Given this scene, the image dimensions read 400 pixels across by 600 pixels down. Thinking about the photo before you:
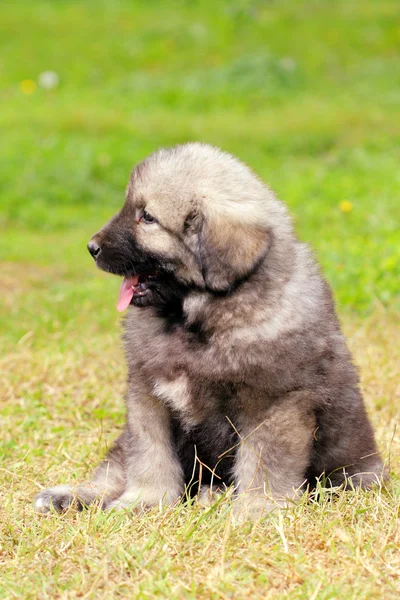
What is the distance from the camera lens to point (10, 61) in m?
17.7

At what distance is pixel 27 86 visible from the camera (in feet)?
54.3

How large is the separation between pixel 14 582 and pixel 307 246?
5.83 feet

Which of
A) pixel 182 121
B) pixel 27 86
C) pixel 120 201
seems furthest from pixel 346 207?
pixel 27 86

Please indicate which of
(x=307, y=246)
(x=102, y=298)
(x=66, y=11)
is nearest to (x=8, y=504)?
(x=307, y=246)

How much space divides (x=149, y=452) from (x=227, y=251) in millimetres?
850

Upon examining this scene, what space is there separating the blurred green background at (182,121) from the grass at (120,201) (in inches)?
1.6

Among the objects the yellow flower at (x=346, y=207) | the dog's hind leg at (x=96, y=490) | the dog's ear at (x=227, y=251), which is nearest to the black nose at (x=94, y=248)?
the dog's ear at (x=227, y=251)

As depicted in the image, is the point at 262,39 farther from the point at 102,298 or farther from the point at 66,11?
the point at 102,298

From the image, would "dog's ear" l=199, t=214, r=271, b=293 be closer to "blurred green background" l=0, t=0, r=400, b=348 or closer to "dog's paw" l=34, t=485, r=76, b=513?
"dog's paw" l=34, t=485, r=76, b=513

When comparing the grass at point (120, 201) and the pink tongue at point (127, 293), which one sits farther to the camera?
the pink tongue at point (127, 293)

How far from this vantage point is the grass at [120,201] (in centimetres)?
288

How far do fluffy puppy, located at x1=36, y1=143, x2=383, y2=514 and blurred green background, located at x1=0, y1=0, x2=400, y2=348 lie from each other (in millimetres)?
2056

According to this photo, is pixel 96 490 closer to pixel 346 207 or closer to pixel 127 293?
pixel 127 293

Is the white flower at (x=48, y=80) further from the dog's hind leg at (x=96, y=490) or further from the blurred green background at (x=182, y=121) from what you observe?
the dog's hind leg at (x=96, y=490)
